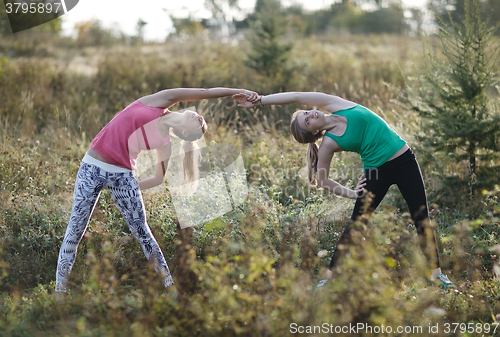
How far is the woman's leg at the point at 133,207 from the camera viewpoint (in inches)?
111

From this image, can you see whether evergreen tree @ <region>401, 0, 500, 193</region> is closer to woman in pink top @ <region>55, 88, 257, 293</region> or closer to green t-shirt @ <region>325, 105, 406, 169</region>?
green t-shirt @ <region>325, 105, 406, 169</region>

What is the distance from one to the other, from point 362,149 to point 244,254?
136cm

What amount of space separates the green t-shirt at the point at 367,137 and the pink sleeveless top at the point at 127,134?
137 centimetres

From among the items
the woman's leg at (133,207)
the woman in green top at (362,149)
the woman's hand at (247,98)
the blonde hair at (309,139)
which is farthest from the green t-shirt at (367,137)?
the woman's leg at (133,207)

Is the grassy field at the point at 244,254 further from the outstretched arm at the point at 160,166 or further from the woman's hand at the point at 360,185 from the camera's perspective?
the outstretched arm at the point at 160,166

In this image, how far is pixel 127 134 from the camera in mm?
2758

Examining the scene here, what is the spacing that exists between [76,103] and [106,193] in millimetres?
4327

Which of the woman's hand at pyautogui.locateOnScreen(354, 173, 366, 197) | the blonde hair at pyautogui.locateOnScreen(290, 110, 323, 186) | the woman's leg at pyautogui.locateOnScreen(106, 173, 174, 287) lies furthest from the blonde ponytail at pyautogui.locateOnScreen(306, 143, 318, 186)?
the woman's leg at pyautogui.locateOnScreen(106, 173, 174, 287)

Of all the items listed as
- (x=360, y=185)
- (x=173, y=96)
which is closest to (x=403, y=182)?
(x=360, y=185)

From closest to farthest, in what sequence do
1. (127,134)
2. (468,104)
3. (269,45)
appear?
(127,134), (468,104), (269,45)

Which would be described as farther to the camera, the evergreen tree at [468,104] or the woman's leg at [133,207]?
the evergreen tree at [468,104]

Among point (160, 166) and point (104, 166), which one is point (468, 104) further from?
point (104, 166)

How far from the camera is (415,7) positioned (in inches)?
1356

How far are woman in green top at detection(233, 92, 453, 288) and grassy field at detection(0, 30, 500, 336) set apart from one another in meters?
0.24
